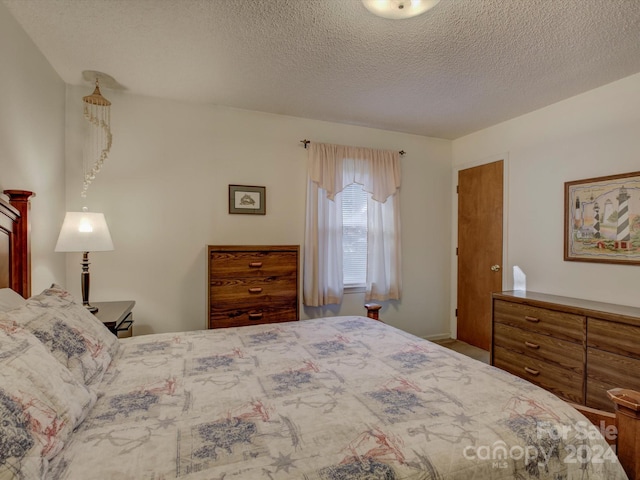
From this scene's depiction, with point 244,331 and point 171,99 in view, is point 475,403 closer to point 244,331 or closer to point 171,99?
point 244,331

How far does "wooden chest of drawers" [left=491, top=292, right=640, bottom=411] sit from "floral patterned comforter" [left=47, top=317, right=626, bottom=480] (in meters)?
1.36

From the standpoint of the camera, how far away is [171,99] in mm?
3109

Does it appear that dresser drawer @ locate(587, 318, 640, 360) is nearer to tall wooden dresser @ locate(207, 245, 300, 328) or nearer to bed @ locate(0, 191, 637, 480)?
bed @ locate(0, 191, 637, 480)

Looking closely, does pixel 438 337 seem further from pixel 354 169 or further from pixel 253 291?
pixel 253 291

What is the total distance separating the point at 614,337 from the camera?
223 centimetres

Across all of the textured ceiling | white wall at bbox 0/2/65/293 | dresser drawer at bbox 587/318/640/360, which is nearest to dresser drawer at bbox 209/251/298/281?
Result: white wall at bbox 0/2/65/293

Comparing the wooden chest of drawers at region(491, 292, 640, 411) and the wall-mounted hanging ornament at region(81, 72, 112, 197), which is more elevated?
the wall-mounted hanging ornament at region(81, 72, 112, 197)

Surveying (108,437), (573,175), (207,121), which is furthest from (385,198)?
(108,437)

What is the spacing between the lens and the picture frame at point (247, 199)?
3.33 m

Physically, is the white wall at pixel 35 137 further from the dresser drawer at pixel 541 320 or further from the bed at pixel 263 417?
the dresser drawer at pixel 541 320

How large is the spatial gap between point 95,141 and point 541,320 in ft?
13.2

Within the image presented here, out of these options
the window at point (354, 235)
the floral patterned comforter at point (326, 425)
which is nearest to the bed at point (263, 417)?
the floral patterned comforter at point (326, 425)

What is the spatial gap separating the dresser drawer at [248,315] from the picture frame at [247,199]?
1.00m

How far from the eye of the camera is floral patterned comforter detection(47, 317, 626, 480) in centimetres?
88
